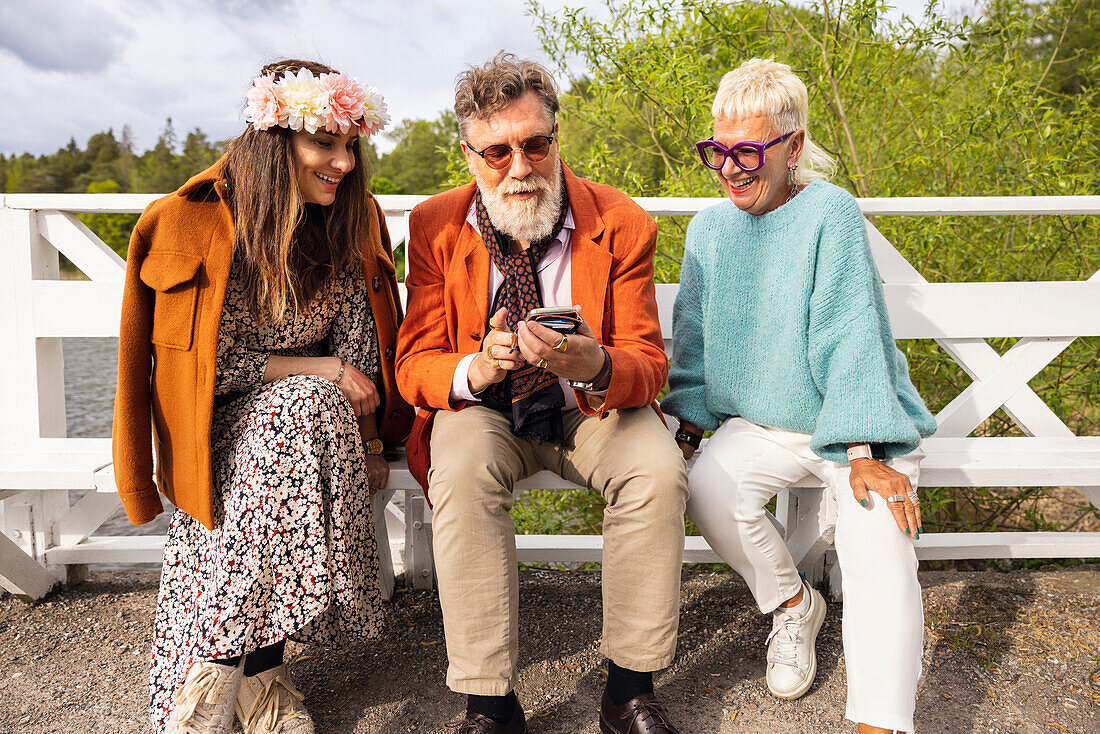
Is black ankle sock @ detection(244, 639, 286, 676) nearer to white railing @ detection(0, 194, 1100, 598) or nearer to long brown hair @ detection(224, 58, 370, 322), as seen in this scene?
white railing @ detection(0, 194, 1100, 598)

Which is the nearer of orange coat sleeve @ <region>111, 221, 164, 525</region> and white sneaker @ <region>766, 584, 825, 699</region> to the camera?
orange coat sleeve @ <region>111, 221, 164, 525</region>

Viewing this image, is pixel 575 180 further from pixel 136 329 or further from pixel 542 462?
pixel 136 329

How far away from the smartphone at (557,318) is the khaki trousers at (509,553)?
40 cm

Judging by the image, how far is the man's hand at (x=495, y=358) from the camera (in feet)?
6.61

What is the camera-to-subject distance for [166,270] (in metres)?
2.10

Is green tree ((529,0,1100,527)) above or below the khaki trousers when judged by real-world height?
above

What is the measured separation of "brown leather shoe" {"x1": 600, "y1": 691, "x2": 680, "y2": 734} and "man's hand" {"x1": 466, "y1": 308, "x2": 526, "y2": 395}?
93 cm

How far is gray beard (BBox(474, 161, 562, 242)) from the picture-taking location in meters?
2.30

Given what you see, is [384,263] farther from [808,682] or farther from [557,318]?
[808,682]

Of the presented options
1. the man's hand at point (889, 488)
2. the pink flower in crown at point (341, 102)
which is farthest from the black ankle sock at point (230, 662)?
the man's hand at point (889, 488)

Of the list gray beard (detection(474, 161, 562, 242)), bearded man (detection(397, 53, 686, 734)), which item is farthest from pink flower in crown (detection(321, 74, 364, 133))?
gray beard (detection(474, 161, 562, 242))

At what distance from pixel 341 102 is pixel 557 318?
89 centimetres

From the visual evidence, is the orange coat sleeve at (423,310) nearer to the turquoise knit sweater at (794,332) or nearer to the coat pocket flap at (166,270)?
the coat pocket flap at (166,270)

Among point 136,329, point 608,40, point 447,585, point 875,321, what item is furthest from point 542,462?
point 608,40
